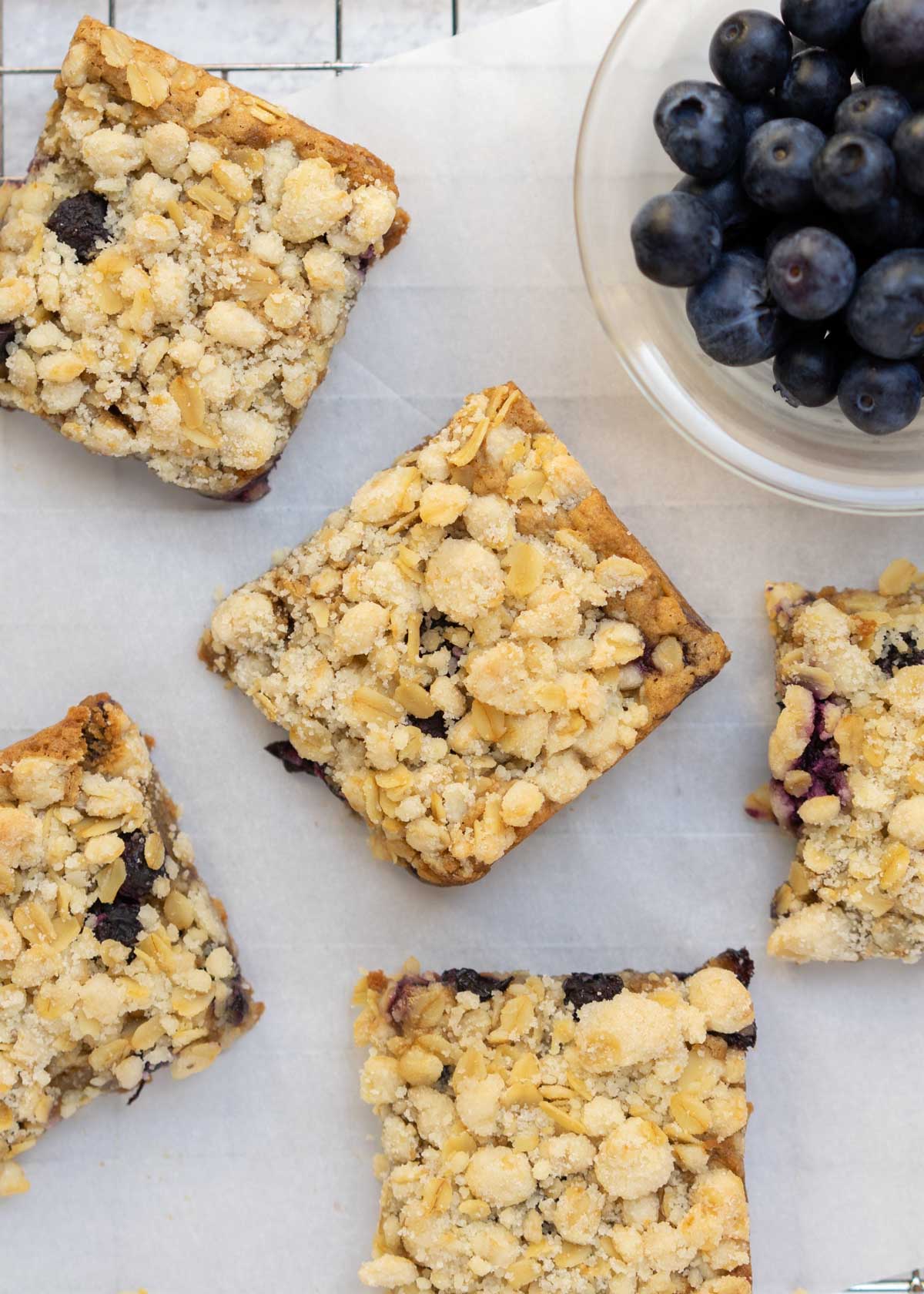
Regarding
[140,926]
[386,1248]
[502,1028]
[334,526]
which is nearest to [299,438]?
[334,526]

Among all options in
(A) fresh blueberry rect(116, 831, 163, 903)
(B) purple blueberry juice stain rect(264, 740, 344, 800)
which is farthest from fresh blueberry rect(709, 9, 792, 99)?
(A) fresh blueberry rect(116, 831, 163, 903)

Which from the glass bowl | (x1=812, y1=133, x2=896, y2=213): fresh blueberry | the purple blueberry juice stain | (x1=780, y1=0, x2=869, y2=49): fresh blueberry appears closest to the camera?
(x1=812, y1=133, x2=896, y2=213): fresh blueberry

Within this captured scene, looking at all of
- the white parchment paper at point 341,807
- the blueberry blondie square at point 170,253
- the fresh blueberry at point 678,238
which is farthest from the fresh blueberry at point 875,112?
the blueberry blondie square at point 170,253

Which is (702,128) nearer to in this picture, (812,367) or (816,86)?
(816,86)

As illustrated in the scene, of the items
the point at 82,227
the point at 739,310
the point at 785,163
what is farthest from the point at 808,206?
the point at 82,227

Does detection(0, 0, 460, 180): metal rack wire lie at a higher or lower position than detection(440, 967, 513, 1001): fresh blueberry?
higher

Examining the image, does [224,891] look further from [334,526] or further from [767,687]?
[767,687]

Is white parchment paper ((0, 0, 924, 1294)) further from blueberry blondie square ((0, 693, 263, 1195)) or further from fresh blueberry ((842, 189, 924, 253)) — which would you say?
fresh blueberry ((842, 189, 924, 253))
